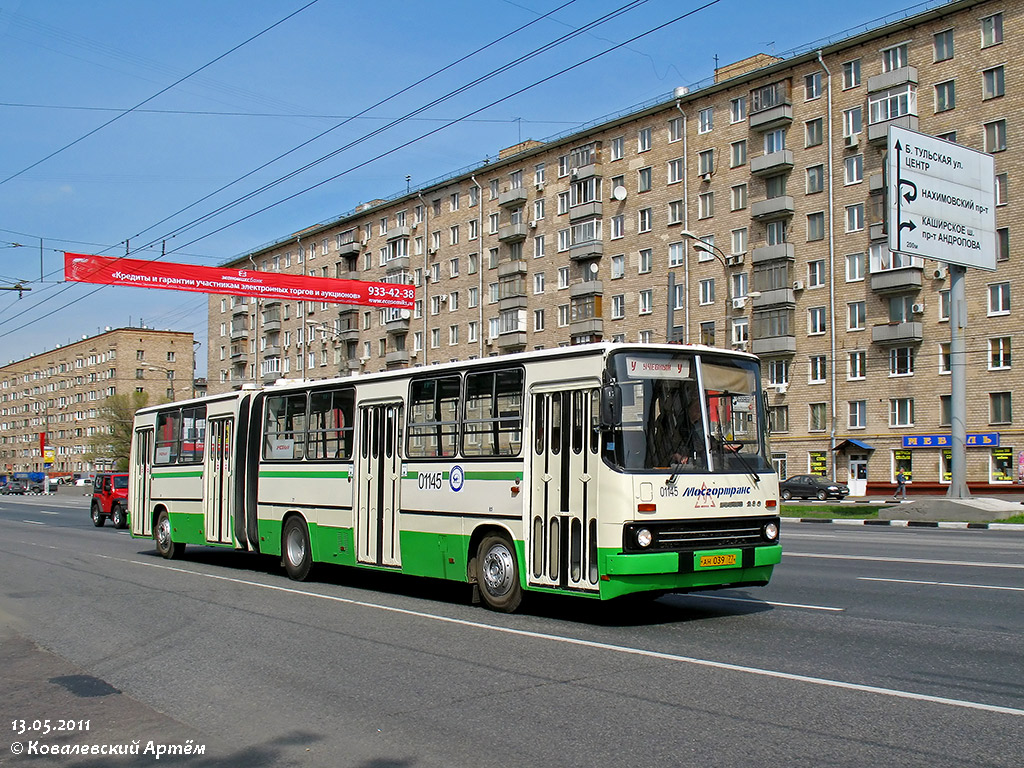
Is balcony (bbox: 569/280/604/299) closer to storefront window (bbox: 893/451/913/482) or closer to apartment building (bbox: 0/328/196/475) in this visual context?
storefront window (bbox: 893/451/913/482)

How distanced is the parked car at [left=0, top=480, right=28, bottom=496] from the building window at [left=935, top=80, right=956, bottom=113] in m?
84.2

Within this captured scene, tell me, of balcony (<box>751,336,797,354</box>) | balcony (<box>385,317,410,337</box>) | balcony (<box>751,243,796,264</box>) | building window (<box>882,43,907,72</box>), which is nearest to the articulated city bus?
balcony (<box>751,336,797,354</box>)

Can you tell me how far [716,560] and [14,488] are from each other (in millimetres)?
100536

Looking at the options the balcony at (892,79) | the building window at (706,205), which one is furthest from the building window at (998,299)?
the building window at (706,205)

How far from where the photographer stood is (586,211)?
61812mm

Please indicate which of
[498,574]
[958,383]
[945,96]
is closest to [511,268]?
[945,96]

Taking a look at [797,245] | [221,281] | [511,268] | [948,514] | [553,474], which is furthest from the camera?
[511,268]

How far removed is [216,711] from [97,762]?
3.64 feet

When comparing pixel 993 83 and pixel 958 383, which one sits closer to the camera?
pixel 958 383

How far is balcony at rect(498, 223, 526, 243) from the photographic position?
6656cm

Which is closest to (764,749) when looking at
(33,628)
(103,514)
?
(33,628)

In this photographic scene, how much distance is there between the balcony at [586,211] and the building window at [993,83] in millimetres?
22474

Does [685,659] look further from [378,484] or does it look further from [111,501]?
[111,501]

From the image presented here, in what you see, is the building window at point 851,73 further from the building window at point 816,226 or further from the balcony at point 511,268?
the balcony at point 511,268
